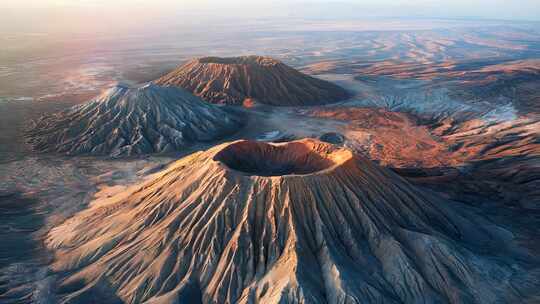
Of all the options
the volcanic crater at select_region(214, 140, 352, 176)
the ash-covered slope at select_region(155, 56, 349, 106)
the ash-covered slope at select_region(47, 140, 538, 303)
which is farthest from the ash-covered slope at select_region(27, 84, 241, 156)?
the ash-covered slope at select_region(47, 140, 538, 303)

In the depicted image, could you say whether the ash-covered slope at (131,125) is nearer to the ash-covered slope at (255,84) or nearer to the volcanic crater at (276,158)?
A: the ash-covered slope at (255,84)

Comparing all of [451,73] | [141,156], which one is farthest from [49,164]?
[451,73]

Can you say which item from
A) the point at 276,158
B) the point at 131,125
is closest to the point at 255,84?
the point at 131,125

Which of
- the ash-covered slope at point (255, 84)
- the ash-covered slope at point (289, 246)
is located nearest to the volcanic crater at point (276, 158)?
the ash-covered slope at point (289, 246)

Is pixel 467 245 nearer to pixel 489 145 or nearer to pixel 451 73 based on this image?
pixel 489 145

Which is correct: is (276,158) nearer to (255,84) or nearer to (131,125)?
(131,125)

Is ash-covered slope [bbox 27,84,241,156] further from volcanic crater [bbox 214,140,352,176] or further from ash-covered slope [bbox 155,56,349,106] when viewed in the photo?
volcanic crater [bbox 214,140,352,176]
